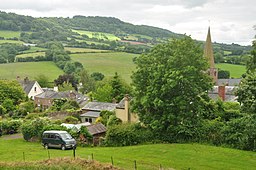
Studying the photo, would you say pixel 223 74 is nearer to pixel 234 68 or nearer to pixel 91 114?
pixel 234 68

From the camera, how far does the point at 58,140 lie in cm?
3259

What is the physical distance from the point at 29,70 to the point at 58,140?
8876 centimetres

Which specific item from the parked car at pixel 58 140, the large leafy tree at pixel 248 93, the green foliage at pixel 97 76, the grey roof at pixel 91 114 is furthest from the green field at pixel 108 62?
the large leafy tree at pixel 248 93

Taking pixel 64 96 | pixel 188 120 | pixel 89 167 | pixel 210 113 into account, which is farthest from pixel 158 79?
pixel 64 96

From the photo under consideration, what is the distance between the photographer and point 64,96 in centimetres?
7638

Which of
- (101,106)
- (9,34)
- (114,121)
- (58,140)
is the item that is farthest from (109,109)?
(9,34)

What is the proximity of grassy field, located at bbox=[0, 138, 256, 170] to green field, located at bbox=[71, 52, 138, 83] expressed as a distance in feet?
263

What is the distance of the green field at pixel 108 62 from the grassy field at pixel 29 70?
12.7 metres

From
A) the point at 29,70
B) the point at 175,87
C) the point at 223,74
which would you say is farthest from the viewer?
the point at 29,70

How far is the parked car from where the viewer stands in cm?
3238

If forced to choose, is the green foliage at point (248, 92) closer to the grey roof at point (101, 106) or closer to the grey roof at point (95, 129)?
the grey roof at point (95, 129)

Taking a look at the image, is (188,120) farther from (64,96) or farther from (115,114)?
(64,96)

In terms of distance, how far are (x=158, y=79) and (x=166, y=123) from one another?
4624 millimetres

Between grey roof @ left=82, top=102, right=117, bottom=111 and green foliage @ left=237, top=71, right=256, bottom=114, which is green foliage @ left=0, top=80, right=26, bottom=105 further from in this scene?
green foliage @ left=237, top=71, right=256, bottom=114
